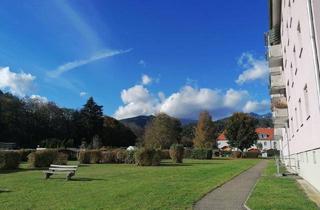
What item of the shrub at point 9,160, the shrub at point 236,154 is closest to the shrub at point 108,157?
the shrub at point 9,160

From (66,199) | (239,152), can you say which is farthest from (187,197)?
(239,152)

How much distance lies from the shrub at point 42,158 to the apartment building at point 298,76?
1886 cm

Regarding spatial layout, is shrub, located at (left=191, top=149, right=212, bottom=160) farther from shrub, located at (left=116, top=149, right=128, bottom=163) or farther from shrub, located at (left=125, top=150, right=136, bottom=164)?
shrub, located at (left=125, top=150, right=136, bottom=164)

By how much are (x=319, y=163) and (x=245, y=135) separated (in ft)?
267

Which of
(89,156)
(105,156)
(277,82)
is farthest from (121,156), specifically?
(277,82)

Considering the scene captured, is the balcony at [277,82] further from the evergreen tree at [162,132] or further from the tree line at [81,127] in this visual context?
the evergreen tree at [162,132]

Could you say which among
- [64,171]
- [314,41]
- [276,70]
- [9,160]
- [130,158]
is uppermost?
[276,70]

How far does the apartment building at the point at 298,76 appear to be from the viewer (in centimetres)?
1155

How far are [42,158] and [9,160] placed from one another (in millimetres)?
3836

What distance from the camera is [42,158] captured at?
33.3 m

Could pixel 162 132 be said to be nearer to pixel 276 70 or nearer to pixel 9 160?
pixel 276 70

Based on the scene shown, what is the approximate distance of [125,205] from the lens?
36.6 ft

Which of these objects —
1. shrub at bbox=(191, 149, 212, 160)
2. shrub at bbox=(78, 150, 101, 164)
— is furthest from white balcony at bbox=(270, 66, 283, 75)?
shrub at bbox=(191, 149, 212, 160)

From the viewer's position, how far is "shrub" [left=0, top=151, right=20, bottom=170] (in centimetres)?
2900
